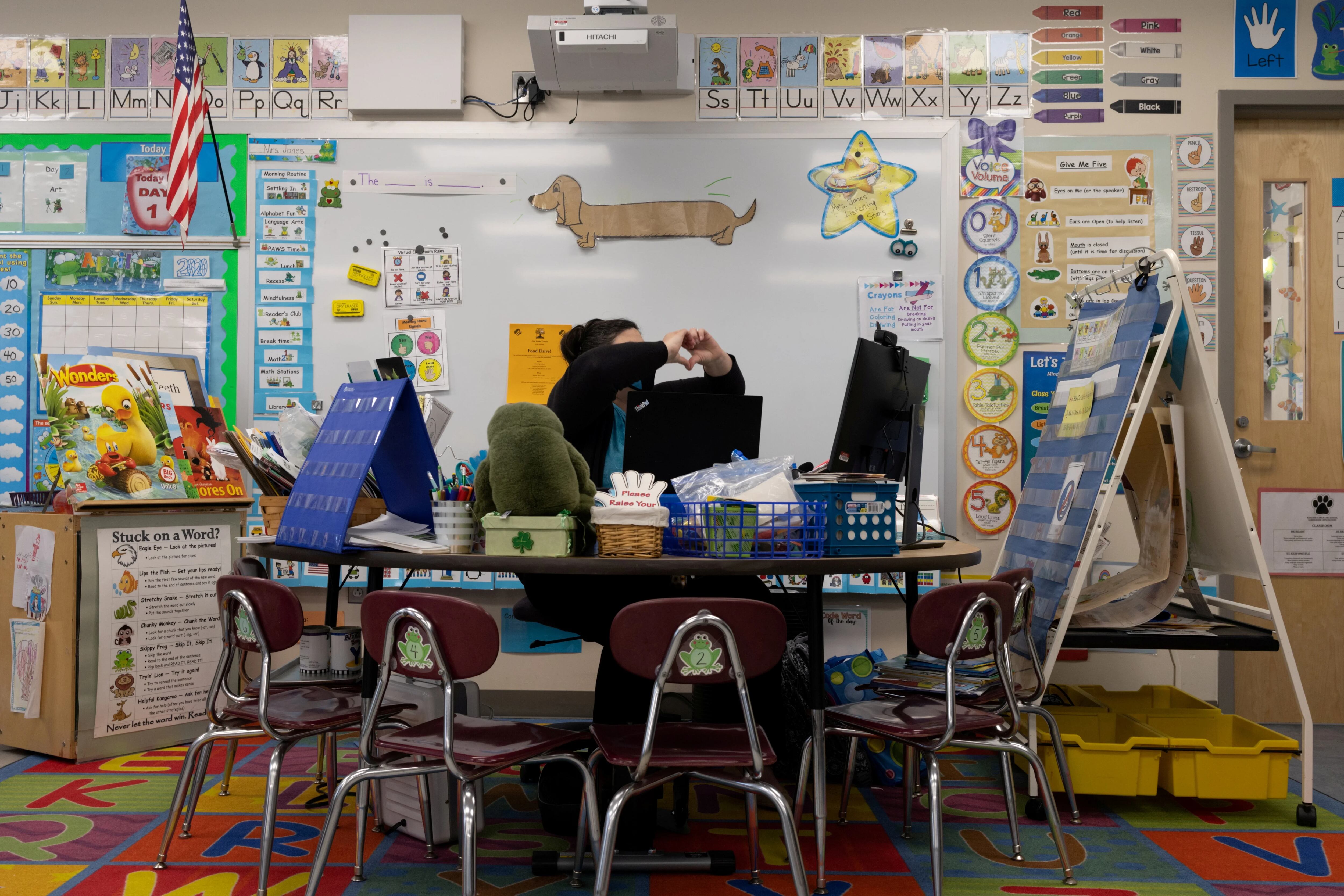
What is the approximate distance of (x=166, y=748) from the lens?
287 cm

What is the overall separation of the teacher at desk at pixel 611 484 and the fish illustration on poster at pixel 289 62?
1.69m

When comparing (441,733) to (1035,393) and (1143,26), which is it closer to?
(1035,393)

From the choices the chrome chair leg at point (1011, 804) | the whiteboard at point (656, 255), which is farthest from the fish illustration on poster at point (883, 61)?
the chrome chair leg at point (1011, 804)

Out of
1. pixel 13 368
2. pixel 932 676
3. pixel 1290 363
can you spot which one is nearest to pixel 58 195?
pixel 13 368

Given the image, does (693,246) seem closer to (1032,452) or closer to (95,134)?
(1032,452)

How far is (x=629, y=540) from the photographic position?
5.34ft

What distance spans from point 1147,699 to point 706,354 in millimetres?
1764

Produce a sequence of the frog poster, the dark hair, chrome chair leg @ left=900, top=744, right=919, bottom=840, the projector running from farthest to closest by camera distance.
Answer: the projector
the frog poster
the dark hair
chrome chair leg @ left=900, top=744, right=919, bottom=840

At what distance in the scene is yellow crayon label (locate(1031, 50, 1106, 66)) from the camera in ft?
10.9

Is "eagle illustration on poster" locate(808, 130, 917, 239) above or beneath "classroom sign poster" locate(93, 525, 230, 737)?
above

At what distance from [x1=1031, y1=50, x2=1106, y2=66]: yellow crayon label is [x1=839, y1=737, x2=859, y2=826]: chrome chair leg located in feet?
8.57

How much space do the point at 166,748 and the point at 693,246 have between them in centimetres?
250

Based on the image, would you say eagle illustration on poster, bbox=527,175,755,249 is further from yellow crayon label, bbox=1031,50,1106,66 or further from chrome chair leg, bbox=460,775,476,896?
chrome chair leg, bbox=460,775,476,896

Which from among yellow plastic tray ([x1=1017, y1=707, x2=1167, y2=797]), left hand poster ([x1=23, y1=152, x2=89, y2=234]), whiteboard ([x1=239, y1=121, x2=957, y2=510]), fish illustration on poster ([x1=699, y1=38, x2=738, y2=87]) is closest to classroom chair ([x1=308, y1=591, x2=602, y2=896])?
yellow plastic tray ([x1=1017, y1=707, x2=1167, y2=797])
